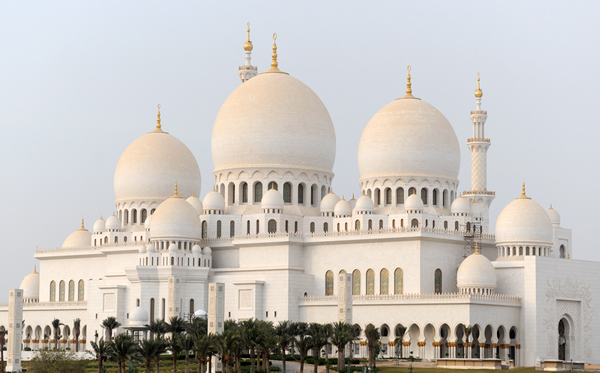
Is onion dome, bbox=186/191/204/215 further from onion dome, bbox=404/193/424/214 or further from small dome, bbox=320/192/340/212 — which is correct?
onion dome, bbox=404/193/424/214

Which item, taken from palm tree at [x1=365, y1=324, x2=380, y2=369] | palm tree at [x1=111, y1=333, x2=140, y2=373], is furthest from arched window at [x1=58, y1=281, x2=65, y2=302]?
palm tree at [x1=365, y1=324, x2=380, y2=369]

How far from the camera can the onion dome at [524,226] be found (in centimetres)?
6769

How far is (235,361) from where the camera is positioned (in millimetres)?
55562

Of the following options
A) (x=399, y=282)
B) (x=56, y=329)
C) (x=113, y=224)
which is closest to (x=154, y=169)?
(x=113, y=224)

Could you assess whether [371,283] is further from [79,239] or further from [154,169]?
[79,239]

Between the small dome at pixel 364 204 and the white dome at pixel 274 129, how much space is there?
19.6 ft

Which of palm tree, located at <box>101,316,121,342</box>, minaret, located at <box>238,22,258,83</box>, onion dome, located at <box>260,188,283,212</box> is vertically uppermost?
minaret, located at <box>238,22,258,83</box>

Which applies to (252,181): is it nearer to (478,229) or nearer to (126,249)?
(126,249)

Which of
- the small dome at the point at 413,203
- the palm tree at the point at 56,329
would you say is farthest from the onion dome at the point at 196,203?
the small dome at the point at 413,203

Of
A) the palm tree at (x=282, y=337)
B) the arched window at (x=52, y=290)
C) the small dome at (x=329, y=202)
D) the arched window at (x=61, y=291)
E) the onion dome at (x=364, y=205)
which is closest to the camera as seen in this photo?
the palm tree at (x=282, y=337)

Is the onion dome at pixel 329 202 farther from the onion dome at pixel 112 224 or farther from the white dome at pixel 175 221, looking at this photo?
the onion dome at pixel 112 224

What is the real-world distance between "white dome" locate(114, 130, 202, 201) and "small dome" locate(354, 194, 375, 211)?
50.1 ft

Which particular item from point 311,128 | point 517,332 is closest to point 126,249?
point 311,128

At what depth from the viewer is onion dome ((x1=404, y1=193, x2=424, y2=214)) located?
6931cm
